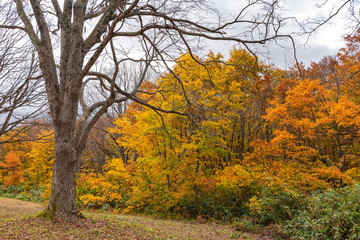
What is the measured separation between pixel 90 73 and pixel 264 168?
8.21 meters

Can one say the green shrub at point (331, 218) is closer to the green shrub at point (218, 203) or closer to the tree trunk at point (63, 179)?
the green shrub at point (218, 203)

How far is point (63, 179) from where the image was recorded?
4.71 meters

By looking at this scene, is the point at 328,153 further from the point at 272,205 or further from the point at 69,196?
the point at 69,196

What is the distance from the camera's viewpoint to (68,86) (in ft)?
16.2

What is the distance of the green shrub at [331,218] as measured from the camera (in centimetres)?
578

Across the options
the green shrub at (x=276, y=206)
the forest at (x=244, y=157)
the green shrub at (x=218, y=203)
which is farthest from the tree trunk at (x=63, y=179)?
the green shrub at (x=218, y=203)

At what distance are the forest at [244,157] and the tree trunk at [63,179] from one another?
143cm

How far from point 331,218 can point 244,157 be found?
17.9 feet

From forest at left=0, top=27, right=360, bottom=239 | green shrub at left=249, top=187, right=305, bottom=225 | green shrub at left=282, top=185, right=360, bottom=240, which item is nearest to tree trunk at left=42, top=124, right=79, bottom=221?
forest at left=0, top=27, right=360, bottom=239

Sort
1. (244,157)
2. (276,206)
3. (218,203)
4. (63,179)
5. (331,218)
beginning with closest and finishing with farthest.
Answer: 1. (63,179)
2. (331,218)
3. (276,206)
4. (218,203)
5. (244,157)

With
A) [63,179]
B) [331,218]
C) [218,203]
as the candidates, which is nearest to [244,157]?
[218,203]

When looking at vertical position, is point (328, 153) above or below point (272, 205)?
above

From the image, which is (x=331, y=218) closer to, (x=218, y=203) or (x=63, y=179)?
(x=218, y=203)

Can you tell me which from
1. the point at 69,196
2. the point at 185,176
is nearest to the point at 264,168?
the point at 185,176
